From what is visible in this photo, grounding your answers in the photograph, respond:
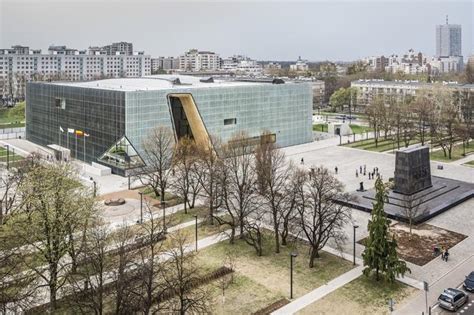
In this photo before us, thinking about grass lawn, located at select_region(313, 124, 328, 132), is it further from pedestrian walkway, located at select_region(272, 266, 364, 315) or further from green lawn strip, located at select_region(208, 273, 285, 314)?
green lawn strip, located at select_region(208, 273, 285, 314)

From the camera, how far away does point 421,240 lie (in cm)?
3616

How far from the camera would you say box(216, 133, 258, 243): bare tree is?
3544 centimetres

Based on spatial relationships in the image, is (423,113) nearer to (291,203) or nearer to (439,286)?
(291,203)

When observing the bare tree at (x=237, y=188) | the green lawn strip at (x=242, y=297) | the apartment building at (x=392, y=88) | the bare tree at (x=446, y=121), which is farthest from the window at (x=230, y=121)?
the apartment building at (x=392, y=88)

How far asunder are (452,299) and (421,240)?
10758 millimetres

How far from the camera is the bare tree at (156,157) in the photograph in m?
48.0

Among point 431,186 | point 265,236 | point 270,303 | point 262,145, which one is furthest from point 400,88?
point 270,303

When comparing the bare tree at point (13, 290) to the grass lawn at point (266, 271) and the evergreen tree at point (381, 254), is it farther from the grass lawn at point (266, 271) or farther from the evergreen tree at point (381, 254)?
the evergreen tree at point (381, 254)

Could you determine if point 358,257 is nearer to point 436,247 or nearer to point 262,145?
point 436,247

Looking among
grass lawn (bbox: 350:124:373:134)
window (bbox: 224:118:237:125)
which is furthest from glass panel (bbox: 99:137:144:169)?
grass lawn (bbox: 350:124:373:134)

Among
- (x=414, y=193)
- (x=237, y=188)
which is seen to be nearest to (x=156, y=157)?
(x=237, y=188)

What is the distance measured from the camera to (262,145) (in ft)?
147

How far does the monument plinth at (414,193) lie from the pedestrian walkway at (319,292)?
12150 millimetres

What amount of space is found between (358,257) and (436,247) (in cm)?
606
